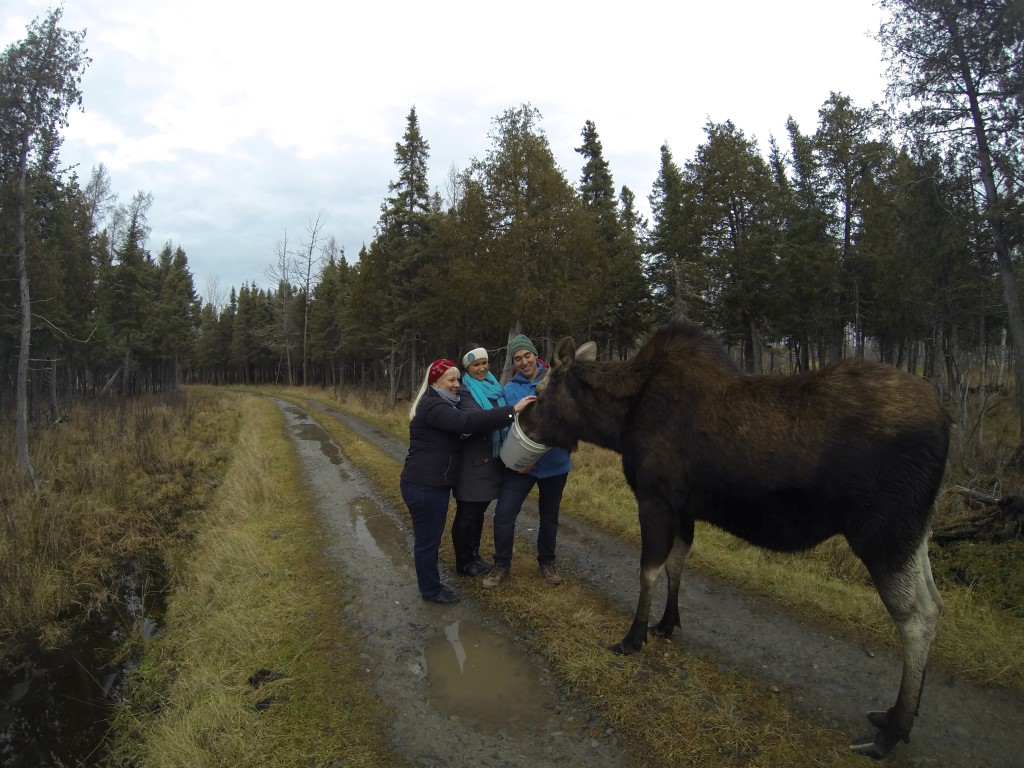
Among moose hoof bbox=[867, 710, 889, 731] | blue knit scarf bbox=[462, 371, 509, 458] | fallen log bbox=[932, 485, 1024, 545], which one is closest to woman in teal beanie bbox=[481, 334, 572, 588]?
blue knit scarf bbox=[462, 371, 509, 458]

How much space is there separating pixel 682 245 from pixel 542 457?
950 inches

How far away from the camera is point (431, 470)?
17.8 ft

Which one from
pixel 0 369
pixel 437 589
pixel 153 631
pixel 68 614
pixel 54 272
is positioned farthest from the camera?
pixel 0 369

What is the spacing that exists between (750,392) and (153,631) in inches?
309

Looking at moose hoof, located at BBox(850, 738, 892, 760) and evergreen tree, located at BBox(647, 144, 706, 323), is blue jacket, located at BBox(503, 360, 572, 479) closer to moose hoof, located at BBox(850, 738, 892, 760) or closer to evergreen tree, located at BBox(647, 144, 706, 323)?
moose hoof, located at BBox(850, 738, 892, 760)

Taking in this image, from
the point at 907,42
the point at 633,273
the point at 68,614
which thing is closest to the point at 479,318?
the point at 633,273

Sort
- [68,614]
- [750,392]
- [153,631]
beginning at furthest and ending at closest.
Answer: [68,614] < [153,631] < [750,392]

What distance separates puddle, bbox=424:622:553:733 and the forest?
1210cm

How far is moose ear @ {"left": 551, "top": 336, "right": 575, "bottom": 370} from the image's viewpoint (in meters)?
4.80

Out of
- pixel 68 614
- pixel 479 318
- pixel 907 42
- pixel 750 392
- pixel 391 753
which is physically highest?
pixel 907 42

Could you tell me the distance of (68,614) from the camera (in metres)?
7.52

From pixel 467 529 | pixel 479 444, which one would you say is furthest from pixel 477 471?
pixel 467 529

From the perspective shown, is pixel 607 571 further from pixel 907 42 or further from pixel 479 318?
pixel 479 318

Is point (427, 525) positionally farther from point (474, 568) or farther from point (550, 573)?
point (550, 573)
